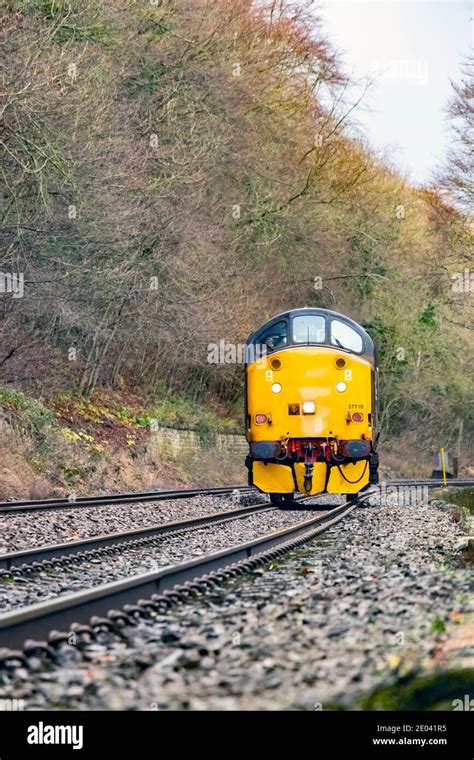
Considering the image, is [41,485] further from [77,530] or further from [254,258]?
[254,258]

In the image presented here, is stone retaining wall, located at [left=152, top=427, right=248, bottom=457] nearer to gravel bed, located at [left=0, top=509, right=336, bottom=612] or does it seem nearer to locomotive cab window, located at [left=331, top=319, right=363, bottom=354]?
locomotive cab window, located at [left=331, top=319, right=363, bottom=354]

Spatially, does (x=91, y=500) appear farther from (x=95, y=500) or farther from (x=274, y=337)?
(x=274, y=337)

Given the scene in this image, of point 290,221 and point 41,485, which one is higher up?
point 290,221

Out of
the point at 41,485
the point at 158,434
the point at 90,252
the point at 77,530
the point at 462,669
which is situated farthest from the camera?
the point at 158,434

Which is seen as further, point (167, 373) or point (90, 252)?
point (167, 373)

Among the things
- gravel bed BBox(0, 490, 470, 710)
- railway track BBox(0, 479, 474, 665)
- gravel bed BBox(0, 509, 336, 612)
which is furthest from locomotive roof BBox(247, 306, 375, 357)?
gravel bed BBox(0, 490, 470, 710)

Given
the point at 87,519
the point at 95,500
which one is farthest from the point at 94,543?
the point at 95,500

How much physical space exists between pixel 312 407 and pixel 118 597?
9733 mm

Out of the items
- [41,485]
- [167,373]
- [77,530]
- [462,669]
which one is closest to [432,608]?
[462,669]

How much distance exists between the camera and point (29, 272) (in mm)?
19797

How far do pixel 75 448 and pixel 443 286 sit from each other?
13.9 m

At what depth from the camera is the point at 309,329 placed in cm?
Answer: 1672

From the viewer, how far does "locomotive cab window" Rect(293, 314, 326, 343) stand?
16641 millimetres

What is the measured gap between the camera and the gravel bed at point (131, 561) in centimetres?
766
